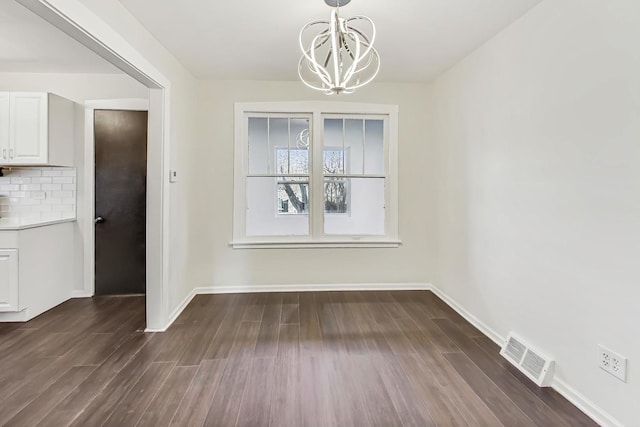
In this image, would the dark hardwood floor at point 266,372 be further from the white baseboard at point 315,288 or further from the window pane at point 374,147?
the window pane at point 374,147

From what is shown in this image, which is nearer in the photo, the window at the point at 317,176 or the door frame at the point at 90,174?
the door frame at the point at 90,174

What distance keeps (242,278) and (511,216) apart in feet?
9.28

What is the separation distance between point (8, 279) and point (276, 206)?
256cm

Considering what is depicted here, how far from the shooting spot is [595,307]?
1664mm

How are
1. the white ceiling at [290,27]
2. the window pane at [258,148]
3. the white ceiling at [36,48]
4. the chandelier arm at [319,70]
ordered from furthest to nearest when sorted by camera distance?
the window pane at [258,148], the white ceiling at [36,48], the white ceiling at [290,27], the chandelier arm at [319,70]

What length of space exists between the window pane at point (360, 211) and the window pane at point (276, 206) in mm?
353

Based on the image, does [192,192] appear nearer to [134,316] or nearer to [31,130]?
[134,316]

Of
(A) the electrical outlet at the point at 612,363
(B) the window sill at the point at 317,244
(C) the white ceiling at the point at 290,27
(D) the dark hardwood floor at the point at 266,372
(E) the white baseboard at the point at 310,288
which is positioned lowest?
(D) the dark hardwood floor at the point at 266,372

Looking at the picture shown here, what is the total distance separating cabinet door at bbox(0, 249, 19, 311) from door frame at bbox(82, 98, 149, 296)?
0.72m

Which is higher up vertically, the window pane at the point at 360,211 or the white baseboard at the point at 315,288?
the window pane at the point at 360,211

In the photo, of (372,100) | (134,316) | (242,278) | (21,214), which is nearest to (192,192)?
(242,278)

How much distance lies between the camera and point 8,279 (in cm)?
270

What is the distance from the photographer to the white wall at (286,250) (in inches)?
139

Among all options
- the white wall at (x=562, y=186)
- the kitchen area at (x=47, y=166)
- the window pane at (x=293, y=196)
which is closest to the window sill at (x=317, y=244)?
the window pane at (x=293, y=196)
